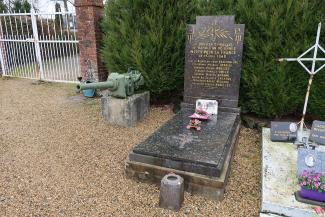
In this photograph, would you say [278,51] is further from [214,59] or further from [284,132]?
[284,132]

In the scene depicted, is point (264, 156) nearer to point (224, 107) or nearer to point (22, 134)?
point (224, 107)

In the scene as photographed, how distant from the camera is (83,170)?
11.9ft

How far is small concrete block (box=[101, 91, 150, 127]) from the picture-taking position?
16.5 ft

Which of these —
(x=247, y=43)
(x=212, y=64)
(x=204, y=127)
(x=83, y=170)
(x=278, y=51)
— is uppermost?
(x=247, y=43)

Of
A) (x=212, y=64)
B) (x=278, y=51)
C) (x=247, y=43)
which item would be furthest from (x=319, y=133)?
(x=212, y=64)

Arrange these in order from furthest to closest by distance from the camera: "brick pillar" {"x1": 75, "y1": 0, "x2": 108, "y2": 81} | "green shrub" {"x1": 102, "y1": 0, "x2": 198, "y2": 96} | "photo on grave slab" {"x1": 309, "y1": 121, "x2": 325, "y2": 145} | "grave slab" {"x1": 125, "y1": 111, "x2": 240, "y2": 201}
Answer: "brick pillar" {"x1": 75, "y1": 0, "x2": 108, "y2": 81} < "green shrub" {"x1": 102, "y1": 0, "x2": 198, "y2": 96} < "photo on grave slab" {"x1": 309, "y1": 121, "x2": 325, "y2": 145} < "grave slab" {"x1": 125, "y1": 111, "x2": 240, "y2": 201}

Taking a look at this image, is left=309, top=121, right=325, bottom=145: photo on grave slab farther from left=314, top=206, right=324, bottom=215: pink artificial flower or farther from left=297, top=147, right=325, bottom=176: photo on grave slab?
left=314, top=206, right=324, bottom=215: pink artificial flower

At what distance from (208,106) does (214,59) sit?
0.87 m

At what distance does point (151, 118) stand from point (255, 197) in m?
2.95

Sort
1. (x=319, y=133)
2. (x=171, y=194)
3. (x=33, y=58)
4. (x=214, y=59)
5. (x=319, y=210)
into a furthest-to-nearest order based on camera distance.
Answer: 1. (x=33, y=58)
2. (x=214, y=59)
3. (x=319, y=133)
4. (x=171, y=194)
5. (x=319, y=210)

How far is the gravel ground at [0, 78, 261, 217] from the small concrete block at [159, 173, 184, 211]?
7 cm

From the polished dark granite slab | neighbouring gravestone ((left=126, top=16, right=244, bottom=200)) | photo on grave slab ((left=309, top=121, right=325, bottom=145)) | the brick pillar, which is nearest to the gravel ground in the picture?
neighbouring gravestone ((left=126, top=16, right=244, bottom=200))

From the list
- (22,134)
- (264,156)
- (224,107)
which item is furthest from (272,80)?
(22,134)

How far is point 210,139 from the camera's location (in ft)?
12.0
